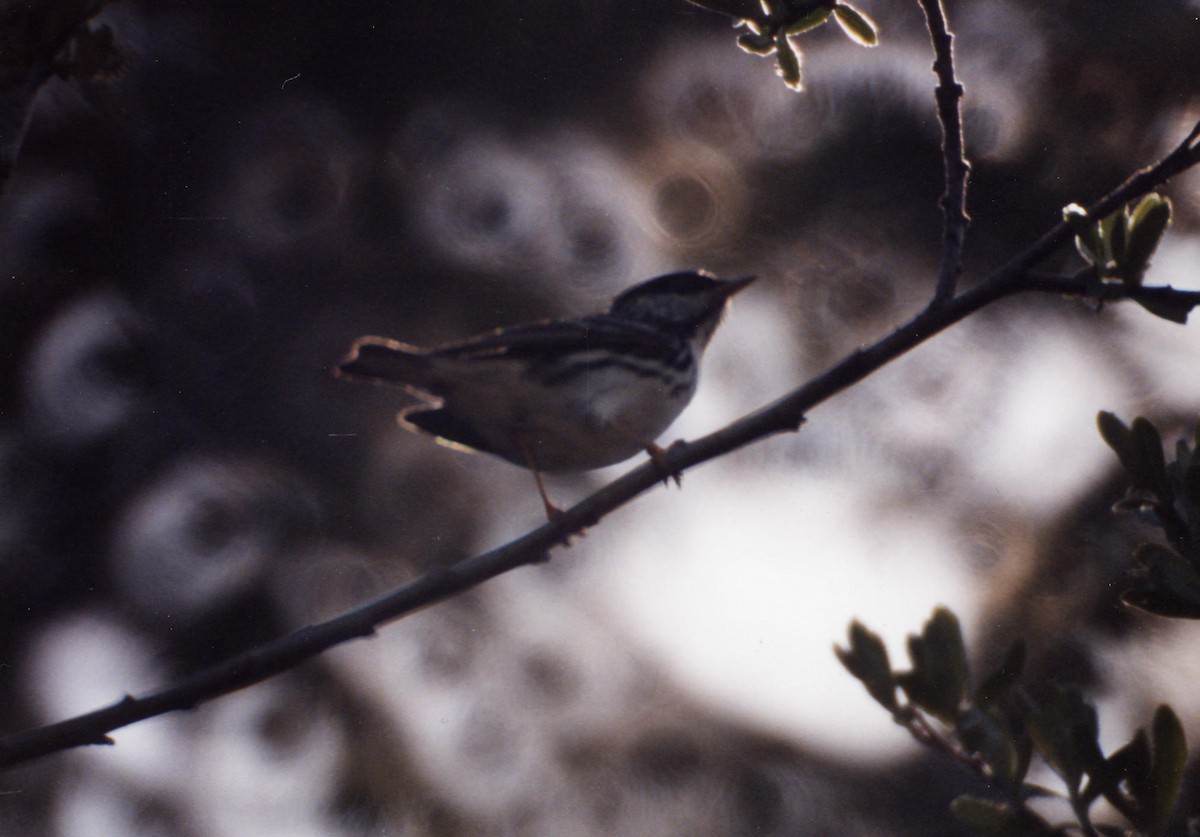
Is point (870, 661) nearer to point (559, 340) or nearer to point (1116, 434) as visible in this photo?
point (1116, 434)

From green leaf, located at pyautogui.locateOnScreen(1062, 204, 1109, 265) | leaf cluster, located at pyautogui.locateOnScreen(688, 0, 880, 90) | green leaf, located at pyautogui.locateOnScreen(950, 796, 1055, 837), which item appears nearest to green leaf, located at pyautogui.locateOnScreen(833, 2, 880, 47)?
leaf cluster, located at pyautogui.locateOnScreen(688, 0, 880, 90)

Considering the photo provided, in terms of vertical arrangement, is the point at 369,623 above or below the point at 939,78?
below

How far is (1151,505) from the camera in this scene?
1278mm

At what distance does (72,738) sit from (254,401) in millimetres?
2834

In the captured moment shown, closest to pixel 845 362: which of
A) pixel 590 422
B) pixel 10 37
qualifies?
pixel 590 422

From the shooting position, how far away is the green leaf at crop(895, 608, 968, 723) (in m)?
1.27

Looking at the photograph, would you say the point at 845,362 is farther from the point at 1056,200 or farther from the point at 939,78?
the point at 1056,200

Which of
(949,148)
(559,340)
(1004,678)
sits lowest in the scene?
(1004,678)

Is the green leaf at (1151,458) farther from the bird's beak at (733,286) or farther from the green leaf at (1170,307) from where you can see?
the bird's beak at (733,286)

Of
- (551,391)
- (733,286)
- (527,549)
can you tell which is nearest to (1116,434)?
(527,549)

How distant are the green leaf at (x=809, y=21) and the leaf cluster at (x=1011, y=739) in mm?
869

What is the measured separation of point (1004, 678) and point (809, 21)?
0.97m

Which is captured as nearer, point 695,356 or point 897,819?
point 695,356

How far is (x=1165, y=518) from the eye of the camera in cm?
125
